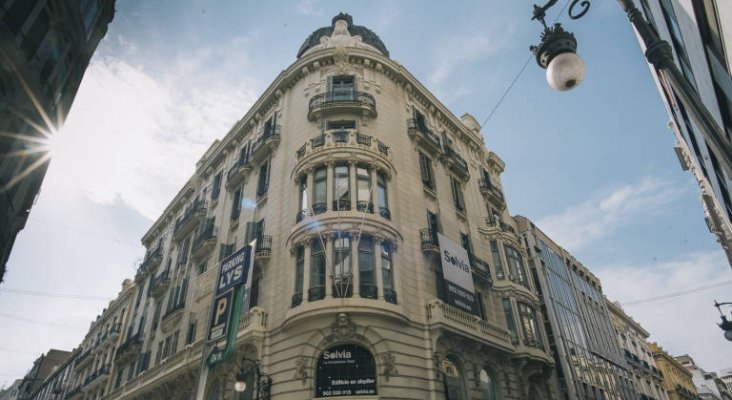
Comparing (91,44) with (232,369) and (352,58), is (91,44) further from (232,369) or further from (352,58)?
(232,369)

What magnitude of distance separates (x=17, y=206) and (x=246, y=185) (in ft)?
38.6

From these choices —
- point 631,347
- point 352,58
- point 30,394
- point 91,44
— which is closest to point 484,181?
point 352,58

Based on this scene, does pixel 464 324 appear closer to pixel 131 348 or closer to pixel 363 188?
pixel 363 188

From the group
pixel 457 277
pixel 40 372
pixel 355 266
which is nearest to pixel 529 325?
pixel 457 277

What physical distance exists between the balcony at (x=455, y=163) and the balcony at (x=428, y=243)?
7486 millimetres

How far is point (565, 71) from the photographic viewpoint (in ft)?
18.6

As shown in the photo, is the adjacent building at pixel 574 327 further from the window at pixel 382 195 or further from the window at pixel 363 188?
the window at pixel 363 188

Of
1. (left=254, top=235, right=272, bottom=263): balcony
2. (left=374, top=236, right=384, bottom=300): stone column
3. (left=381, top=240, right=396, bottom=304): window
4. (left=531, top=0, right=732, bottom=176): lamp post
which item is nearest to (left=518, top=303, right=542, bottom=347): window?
(left=381, top=240, right=396, bottom=304): window

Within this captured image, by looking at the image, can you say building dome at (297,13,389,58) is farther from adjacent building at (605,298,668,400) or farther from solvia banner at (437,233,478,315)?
adjacent building at (605,298,668,400)

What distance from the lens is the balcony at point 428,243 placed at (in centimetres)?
1964

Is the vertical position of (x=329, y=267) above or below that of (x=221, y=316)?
above

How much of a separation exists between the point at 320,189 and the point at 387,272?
5352mm

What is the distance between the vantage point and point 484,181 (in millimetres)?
30719

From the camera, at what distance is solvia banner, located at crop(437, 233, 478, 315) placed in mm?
18531
